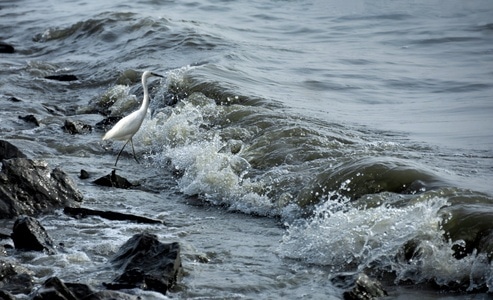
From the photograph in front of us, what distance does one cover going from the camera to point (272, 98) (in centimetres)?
1155

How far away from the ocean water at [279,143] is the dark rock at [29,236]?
0.45 ft

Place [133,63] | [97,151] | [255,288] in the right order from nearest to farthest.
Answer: [255,288]
[97,151]
[133,63]

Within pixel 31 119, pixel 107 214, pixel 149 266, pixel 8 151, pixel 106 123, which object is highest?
pixel 149 266

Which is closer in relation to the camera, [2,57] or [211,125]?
[211,125]

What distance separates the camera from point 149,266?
18.0 ft

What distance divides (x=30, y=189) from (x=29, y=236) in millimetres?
1088

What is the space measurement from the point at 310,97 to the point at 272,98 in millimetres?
740

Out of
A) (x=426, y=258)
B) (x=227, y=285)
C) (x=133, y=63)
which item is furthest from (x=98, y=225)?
(x=133, y=63)

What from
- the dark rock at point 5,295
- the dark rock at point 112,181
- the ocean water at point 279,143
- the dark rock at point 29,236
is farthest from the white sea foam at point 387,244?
the dark rock at point 5,295

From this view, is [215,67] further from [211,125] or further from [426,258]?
[426,258]

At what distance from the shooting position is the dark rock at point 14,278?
5.33 m

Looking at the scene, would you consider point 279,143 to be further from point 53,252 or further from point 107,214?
point 53,252

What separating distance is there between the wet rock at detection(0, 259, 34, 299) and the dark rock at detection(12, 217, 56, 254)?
1.77 ft

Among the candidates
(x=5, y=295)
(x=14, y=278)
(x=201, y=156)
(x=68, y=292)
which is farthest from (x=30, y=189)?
(x=68, y=292)
